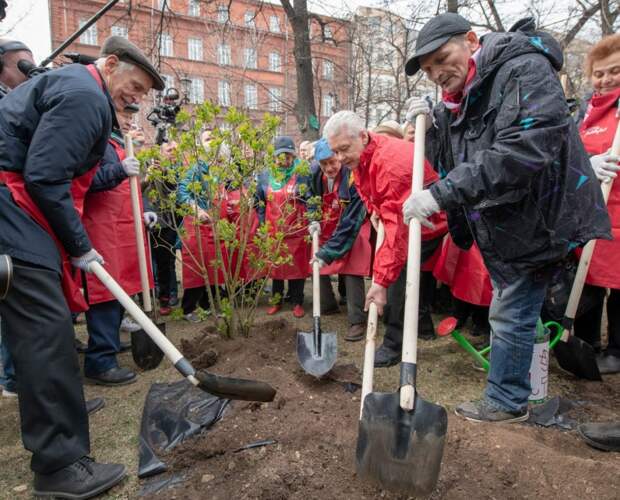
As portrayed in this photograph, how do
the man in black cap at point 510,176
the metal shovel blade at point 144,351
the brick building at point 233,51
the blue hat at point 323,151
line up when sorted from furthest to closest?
1. the brick building at point 233,51
2. the blue hat at point 323,151
3. the metal shovel blade at point 144,351
4. the man in black cap at point 510,176

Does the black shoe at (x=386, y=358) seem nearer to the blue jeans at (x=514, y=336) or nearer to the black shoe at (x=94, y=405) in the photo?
the blue jeans at (x=514, y=336)

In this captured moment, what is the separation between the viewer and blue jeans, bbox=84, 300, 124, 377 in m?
3.24

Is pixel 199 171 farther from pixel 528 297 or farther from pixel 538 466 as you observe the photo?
pixel 538 466

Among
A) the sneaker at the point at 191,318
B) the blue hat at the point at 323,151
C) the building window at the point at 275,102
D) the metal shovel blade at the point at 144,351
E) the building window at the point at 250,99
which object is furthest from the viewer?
the building window at the point at 250,99

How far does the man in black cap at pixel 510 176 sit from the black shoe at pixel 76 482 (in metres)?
1.84

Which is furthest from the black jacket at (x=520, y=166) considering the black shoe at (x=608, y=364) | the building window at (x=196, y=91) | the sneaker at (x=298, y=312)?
the building window at (x=196, y=91)

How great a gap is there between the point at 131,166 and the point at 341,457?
7.82 ft

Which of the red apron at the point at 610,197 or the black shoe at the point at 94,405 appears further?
the red apron at the point at 610,197

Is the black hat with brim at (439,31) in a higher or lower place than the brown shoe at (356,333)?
higher

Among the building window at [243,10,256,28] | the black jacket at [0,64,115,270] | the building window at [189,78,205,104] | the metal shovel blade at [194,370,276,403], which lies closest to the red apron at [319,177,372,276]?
the metal shovel blade at [194,370,276,403]

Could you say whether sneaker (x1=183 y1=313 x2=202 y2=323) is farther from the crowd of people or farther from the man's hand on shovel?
the man's hand on shovel

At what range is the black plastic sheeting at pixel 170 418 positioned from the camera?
226cm

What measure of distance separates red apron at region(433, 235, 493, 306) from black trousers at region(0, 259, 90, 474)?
9.39 ft

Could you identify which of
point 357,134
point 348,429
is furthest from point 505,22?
point 348,429
